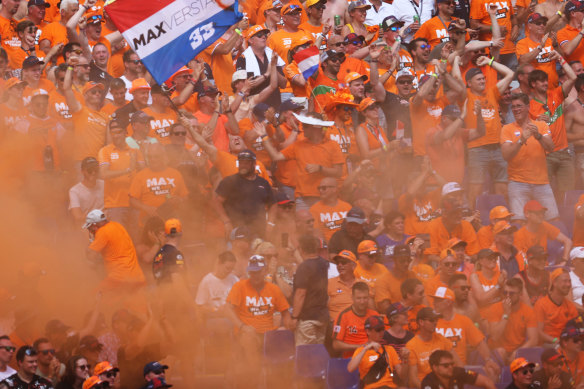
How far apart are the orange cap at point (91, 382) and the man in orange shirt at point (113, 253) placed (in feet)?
5.77

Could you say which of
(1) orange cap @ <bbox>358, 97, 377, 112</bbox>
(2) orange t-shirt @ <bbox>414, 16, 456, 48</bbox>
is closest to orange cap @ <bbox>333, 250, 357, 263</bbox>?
(1) orange cap @ <bbox>358, 97, 377, 112</bbox>

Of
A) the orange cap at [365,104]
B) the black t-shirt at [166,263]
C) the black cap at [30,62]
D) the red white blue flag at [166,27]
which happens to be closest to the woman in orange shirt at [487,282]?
the orange cap at [365,104]

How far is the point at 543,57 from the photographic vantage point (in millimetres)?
14781

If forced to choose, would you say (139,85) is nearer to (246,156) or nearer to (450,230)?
(246,156)

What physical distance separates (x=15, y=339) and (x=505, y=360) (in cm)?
520

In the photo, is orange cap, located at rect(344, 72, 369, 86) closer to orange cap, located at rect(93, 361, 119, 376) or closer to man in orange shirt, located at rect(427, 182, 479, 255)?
man in orange shirt, located at rect(427, 182, 479, 255)

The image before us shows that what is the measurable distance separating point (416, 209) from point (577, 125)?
3.30 meters

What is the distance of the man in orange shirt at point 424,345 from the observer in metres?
10.1

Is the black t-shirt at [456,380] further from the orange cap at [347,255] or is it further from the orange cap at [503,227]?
the orange cap at [503,227]

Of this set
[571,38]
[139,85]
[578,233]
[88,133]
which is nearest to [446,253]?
[578,233]

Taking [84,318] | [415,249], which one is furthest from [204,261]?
[415,249]

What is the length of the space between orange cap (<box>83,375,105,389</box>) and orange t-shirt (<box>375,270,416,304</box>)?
134 inches

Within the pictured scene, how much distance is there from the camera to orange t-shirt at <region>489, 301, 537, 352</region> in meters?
11.1

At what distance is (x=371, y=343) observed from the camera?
9844mm
